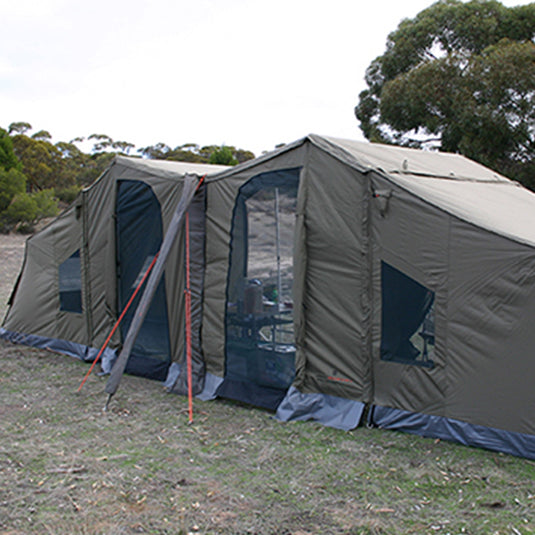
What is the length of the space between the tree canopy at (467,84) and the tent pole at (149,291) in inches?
528

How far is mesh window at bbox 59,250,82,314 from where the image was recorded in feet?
22.7

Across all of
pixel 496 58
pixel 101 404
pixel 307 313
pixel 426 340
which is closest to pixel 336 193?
pixel 307 313

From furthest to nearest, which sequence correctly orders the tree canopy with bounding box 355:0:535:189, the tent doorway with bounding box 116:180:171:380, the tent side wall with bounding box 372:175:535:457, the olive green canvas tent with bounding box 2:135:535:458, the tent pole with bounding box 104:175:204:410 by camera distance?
the tree canopy with bounding box 355:0:535:189 → the tent doorway with bounding box 116:180:171:380 → the tent pole with bounding box 104:175:204:410 → the olive green canvas tent with bounding box 2:135:535:458 → the tent side wall with bounding box 372:175:535:457

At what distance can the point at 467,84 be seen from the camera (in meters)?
17.4

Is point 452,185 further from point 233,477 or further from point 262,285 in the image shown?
point 233,477

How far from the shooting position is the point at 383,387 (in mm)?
4625

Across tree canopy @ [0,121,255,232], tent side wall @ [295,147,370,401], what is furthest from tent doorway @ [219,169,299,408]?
tree canopy @ [0,121,255,232]

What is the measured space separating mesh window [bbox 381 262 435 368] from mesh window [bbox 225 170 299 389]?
865mm

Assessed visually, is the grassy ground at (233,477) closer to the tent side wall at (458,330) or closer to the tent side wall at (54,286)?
the tent side wall at (458,330)

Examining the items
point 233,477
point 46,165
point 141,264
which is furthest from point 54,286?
point 46,165

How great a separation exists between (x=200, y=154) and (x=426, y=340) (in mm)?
38111

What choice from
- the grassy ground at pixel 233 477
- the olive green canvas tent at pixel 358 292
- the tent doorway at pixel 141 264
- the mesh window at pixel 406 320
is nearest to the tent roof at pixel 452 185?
the olive green canvas tent at pixel 358 292

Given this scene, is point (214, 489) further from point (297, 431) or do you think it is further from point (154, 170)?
point (154, 170)

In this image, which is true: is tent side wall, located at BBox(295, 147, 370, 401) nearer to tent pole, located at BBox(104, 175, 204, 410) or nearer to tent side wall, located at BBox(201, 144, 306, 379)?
tent side wall, located at BBox(201, 144, 306, 379)
